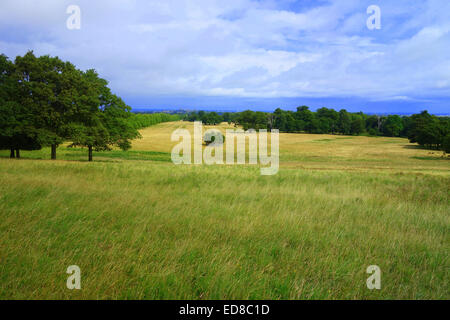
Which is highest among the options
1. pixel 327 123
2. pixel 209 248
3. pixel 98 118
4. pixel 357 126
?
pixel 327 123

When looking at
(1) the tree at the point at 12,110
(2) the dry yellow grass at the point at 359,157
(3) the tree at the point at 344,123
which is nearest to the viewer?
(1) the tree at the point at 12,110

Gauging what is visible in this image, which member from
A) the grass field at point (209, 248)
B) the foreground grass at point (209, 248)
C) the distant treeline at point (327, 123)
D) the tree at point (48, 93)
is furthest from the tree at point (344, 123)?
the grass field at point (209, 248)

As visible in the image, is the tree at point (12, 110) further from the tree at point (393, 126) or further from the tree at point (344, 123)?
the tree at point (393, 126)

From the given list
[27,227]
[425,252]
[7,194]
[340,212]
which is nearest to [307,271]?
[425,252]

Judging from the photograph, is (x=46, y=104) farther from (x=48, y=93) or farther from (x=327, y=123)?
(x=327, y=123)

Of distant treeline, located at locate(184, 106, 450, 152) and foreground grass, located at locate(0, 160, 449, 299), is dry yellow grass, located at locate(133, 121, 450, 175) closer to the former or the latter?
foreground grass, located at locate(0, 160, 449, 299)

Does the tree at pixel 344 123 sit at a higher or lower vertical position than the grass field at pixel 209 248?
higher

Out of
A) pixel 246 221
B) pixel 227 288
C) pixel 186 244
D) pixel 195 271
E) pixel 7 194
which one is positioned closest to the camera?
pixel 227 288

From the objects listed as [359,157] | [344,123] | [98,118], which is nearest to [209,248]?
[98,118]

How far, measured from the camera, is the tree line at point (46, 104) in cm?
2533

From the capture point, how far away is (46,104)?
87.6ft

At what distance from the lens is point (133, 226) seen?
512 cm
